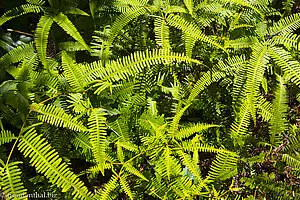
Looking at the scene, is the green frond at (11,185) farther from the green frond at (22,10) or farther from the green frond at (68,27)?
the green frond at (22,10)

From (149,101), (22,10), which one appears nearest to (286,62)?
(149,101)

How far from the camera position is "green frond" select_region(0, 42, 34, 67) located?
312 centimetres

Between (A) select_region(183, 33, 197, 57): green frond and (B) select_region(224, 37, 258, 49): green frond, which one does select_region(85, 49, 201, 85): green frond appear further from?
(B) select_region(224, 37, 258, 49): green frond

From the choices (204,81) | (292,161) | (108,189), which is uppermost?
(204,81)

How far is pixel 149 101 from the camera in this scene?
129 inches

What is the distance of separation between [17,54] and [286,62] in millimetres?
2291

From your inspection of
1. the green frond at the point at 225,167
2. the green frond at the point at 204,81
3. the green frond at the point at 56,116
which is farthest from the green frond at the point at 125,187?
the green frond at the point at 204,81

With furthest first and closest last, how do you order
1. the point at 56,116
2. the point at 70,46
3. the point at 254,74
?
the point at 70,46, the point at 254,74, the point at 56,116

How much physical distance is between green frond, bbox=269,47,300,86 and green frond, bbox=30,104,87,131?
67.2 inches

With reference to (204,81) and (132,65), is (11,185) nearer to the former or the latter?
(132,65)

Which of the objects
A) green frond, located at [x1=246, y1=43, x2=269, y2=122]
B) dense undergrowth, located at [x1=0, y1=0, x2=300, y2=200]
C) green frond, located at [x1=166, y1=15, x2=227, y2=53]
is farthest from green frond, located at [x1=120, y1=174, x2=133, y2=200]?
green frond, located at [x1=166, y1=15, x2=227, y2=53]

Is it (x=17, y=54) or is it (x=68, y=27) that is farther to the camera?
(x=17, y=54)

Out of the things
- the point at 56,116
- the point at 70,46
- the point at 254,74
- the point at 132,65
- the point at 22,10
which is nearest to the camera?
the point at 56,116

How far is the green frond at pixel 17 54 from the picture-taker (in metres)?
3.12
